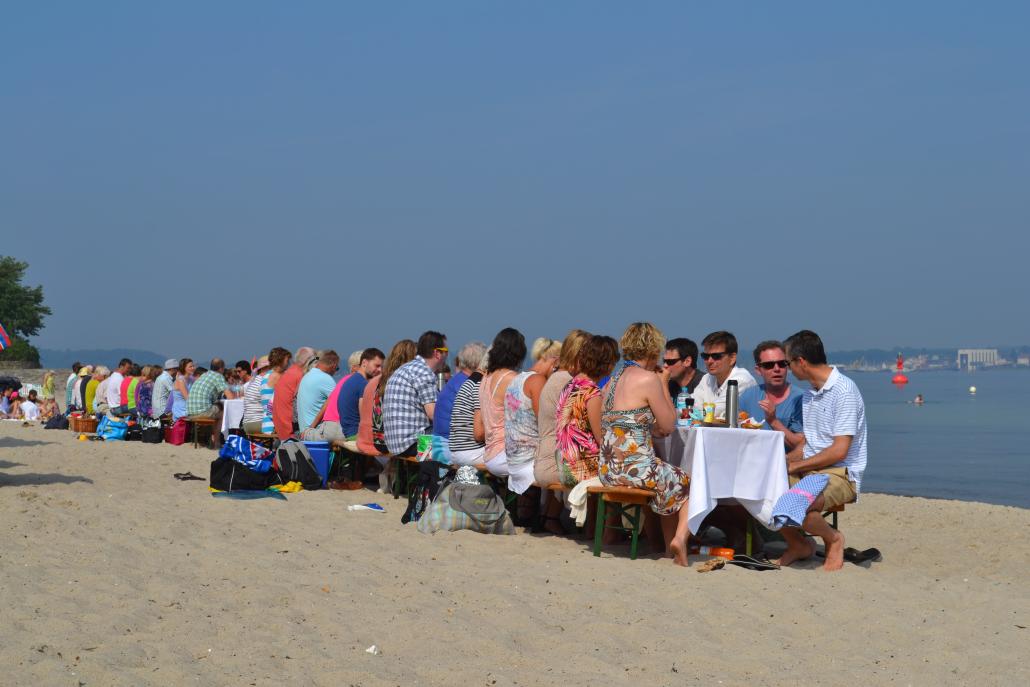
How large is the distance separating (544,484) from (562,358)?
827 millimetres

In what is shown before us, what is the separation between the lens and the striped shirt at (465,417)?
7.85m

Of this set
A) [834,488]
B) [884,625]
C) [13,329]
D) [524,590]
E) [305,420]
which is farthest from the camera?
[13,329]

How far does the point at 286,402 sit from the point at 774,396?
518 centimetres

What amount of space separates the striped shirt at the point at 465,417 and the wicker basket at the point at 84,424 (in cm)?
1005

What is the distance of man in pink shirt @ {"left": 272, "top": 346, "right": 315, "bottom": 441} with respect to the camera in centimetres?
1026

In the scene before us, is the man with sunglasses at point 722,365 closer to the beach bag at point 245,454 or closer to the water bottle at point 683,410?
the water bottle at point 683,410

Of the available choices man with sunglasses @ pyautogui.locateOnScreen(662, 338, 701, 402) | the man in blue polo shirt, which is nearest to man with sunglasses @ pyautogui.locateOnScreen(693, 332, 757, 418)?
man with sunglasses @ pyautogui.locateOnScreen(662, 338, 701, 402)

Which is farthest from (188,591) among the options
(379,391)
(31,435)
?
(31,435)

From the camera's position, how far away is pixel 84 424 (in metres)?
16.1

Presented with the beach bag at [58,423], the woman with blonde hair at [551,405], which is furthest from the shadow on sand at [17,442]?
the woman with blonde hair at [551,405]

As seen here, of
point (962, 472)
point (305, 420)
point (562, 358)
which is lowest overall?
point (962, 472)

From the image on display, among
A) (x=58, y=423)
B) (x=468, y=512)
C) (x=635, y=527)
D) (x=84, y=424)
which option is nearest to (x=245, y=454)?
(x=468, y=512)

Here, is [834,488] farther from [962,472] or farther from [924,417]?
[924,417]

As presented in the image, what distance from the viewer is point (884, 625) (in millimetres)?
4844
